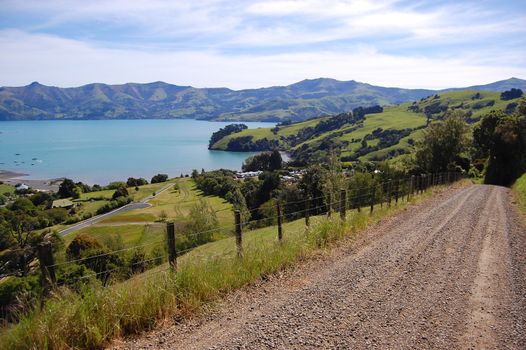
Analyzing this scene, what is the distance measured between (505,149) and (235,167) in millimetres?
139574

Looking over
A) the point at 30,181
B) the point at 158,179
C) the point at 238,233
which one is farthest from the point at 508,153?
the point at 30,181

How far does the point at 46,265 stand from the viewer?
264 inches

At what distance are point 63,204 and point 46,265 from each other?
10145cm

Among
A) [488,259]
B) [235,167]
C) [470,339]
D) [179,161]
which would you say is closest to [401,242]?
[488,259]

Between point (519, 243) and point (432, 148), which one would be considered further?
point (432, 148)

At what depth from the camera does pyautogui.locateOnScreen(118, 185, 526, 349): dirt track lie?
6.31 meters

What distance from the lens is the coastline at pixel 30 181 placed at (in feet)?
410

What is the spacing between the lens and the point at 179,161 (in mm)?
195000

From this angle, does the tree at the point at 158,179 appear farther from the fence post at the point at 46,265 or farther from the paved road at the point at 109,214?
the fence post at the point at 46,265

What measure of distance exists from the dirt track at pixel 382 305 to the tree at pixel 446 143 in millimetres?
50309

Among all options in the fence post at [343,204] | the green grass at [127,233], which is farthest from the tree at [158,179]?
the fence post at [343,204]

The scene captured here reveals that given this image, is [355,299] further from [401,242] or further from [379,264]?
[401,242]

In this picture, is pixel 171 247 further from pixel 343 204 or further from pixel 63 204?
pixel 63 204

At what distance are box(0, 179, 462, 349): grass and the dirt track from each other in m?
0.39
